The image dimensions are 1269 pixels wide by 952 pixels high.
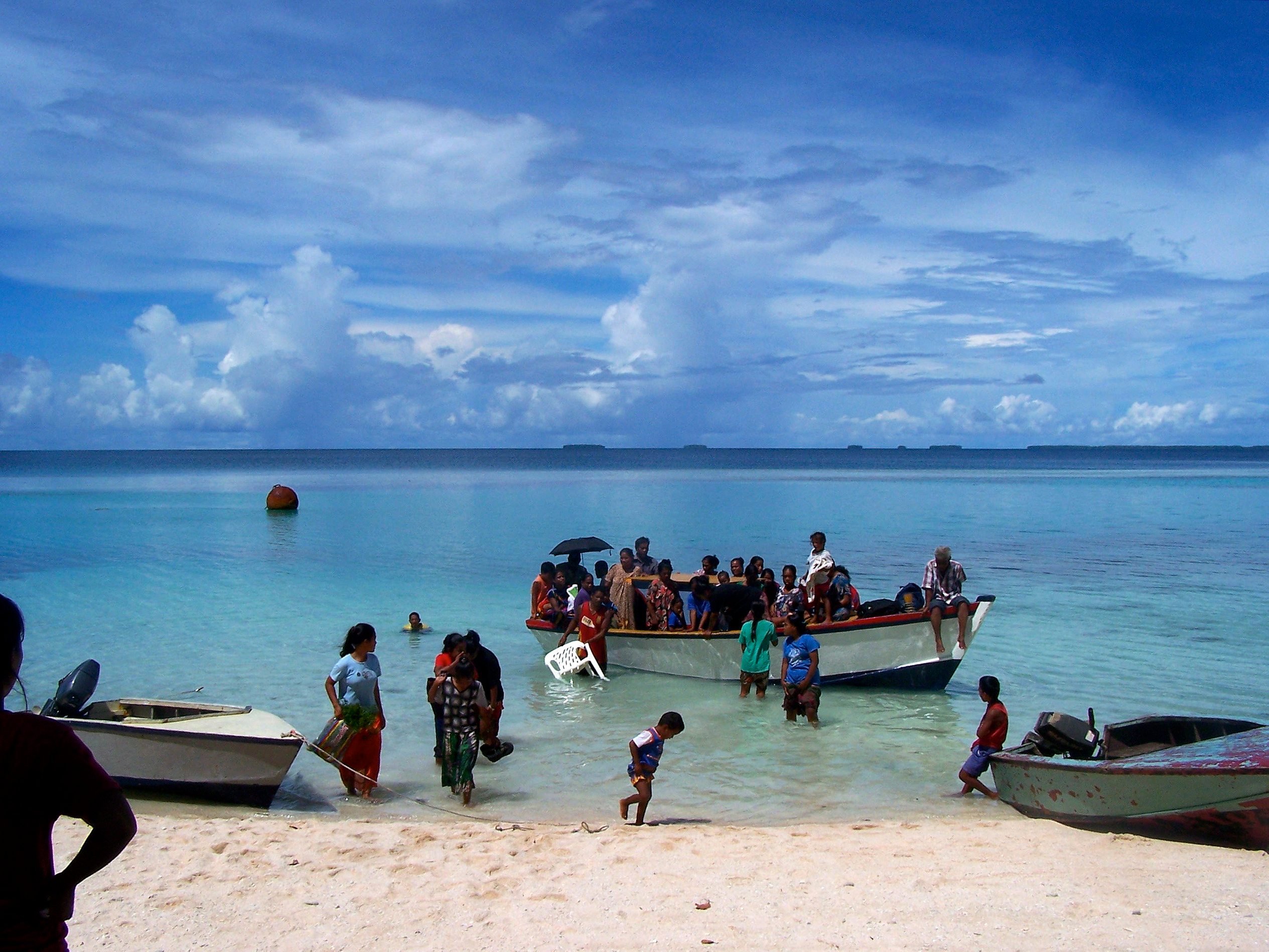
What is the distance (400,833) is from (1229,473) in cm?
12014

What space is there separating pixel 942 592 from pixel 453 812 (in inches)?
271

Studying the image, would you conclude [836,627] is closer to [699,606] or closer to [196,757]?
[699,606]

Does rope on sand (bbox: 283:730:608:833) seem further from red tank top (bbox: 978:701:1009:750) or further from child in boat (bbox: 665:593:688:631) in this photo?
child in boat (bbox: 665:593:688:631)

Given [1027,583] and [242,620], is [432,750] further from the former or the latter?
[1027,583]

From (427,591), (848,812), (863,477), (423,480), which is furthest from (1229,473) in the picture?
(848,812)

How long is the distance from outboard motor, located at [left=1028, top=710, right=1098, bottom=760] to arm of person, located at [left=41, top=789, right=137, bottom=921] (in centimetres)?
794

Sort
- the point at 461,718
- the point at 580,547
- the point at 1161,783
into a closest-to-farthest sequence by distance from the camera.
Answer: the point at 1161,783 < the point at 461,718 < the point at 580,547

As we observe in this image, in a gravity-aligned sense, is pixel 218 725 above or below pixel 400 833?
above

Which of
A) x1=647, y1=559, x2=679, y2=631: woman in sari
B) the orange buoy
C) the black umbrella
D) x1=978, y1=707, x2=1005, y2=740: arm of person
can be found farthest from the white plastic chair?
the orange buoy

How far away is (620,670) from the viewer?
48.2 feet

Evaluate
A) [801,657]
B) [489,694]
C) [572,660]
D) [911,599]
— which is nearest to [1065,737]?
[801,657]

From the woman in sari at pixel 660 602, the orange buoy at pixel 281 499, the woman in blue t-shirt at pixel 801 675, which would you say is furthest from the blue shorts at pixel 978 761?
the orange buoy at pixel 281 499

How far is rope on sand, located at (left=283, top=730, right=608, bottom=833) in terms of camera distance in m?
8.19

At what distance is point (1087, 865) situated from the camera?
6.89 m
